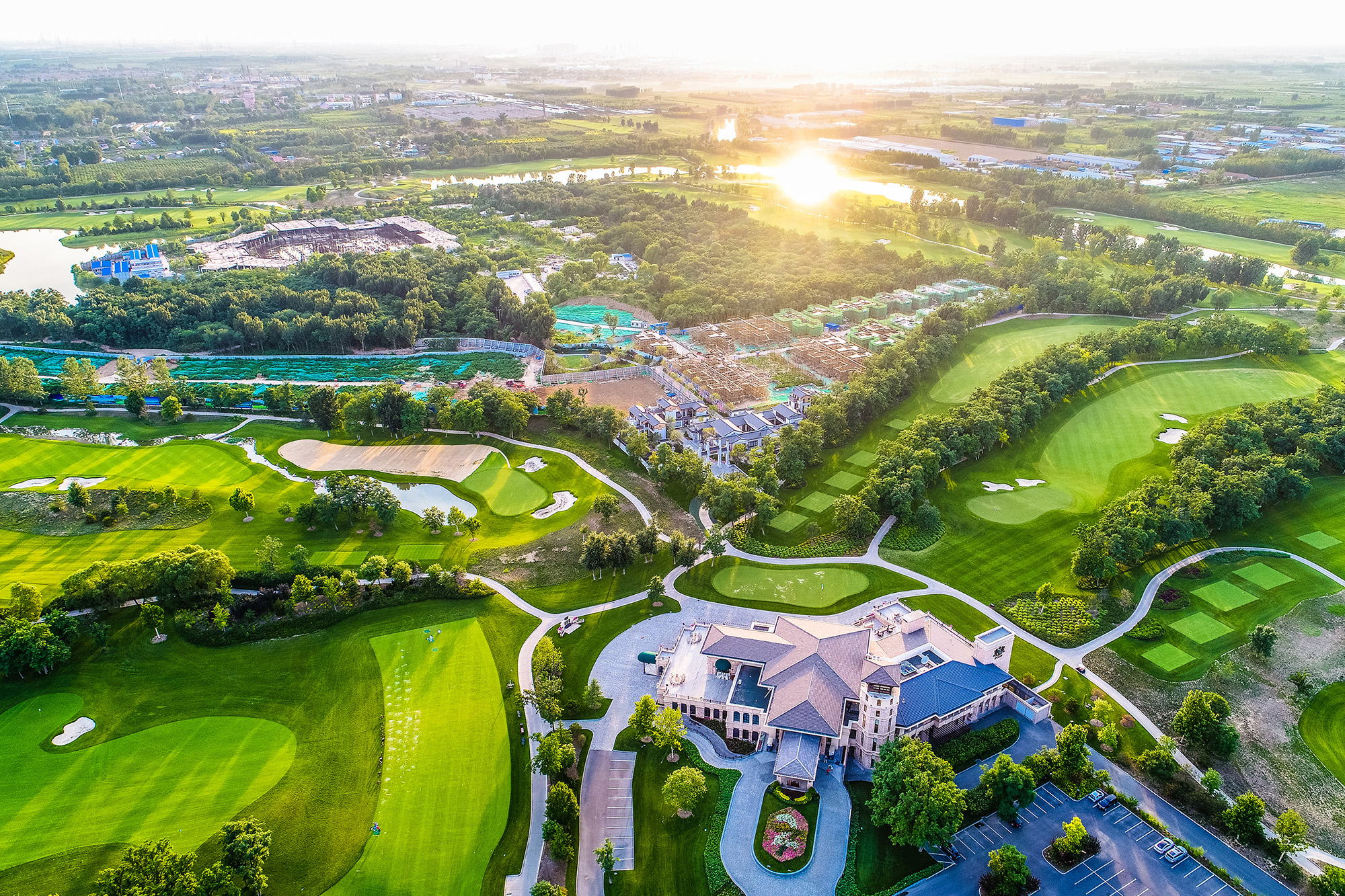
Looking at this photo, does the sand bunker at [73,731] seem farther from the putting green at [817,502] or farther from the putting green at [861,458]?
the putting green at [861,458]

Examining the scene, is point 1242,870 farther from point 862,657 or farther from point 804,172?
point 804,172

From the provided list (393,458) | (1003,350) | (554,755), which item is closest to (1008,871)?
(554,755)

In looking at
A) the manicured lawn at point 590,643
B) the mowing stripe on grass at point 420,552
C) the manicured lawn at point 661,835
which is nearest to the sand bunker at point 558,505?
the mowing stripe on grass at point 420,552

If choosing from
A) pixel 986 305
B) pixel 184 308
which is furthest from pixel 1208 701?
pixel 184 308

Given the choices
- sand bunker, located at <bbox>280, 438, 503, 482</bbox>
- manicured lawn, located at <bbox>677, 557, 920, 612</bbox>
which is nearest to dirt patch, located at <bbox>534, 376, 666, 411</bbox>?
sand bunker, located at <bbox>280, 438, 503, 482</bbox>

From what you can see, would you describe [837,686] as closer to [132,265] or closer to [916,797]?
[916,797]
